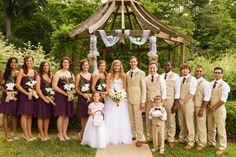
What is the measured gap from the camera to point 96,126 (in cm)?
754

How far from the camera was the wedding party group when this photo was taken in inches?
294

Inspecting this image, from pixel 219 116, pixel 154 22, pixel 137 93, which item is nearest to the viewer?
pixel 219 116

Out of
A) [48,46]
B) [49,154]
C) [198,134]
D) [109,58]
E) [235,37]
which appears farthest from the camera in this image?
[48,46]

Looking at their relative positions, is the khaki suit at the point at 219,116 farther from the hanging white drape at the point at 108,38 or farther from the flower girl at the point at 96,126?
the hanging white drape at the point at 108,38

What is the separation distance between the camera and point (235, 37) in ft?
84.4

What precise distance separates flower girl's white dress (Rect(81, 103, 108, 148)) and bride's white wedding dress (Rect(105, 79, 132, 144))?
0.24m

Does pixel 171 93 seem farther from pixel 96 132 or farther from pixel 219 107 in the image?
Answer: pixel 96 132

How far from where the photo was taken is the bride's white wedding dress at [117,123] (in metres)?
7.91

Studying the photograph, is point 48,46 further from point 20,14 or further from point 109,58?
point 109,58

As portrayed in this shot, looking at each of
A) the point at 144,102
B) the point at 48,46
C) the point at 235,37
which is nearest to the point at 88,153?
the point at 144,102

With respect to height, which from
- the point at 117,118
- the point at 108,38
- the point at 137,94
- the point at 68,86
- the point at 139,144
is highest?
the point at 108,38

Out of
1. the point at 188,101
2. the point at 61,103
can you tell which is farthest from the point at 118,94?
the point at 188,101

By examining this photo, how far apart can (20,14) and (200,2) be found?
16193 mm

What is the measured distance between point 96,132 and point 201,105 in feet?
7.65
